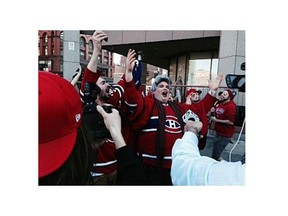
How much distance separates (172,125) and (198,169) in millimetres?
336

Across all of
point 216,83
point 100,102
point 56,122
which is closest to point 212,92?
point 216,83

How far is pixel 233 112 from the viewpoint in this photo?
1088 millimetres

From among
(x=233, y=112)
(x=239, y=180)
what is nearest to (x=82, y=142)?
(x=239, y=180)

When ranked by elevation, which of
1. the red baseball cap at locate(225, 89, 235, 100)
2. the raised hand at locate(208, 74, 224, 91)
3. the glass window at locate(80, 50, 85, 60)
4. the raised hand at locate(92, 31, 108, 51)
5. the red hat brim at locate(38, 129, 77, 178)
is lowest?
the red hat brim at locate(38, 129, 77, 178)

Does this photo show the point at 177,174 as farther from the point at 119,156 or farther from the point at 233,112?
the point at 233,112

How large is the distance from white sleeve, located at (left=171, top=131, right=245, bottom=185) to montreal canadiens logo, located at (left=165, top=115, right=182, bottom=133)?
0.19m

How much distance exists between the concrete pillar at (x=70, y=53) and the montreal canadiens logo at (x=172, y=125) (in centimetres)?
54

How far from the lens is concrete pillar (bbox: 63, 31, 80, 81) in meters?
0.95

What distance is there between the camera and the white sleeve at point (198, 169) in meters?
0.74

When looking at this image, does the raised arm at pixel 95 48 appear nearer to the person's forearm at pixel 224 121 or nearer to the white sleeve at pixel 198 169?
the white sleeve at pixel 198 169

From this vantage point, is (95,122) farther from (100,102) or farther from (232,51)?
(232,51)

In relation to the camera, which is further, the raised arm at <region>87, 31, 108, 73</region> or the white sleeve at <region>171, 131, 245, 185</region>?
the raised arm at <region>87, 31, 108, 73</region>

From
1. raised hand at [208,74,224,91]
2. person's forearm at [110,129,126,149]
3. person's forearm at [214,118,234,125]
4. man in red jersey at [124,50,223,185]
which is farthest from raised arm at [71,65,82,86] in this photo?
person's forearm at [214,118,234,125]

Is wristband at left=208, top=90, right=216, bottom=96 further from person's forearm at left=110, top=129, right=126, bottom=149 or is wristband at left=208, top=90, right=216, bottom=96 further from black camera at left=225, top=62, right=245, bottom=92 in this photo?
person's forearm at left=110, top=129, right=126, bottom=149
